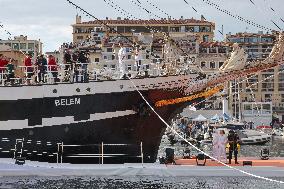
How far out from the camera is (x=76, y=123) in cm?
2527

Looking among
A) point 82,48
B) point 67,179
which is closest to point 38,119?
point 67,179

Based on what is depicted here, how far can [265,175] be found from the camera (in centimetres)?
2378

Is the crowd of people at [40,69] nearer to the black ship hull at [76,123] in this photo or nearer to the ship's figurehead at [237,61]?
the black ship hull at [76,123]

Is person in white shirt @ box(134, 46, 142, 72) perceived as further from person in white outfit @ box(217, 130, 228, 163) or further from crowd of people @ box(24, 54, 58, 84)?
person in white outfit @ box(217, 130, 228, 163)

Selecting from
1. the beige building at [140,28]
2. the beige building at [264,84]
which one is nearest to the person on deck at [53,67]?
the beige building at [140,28]

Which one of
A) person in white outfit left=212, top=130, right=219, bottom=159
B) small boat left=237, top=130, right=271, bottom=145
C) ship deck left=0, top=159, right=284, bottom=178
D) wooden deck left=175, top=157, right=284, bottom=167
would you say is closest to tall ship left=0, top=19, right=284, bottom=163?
ship deck left=0, top=159, right=284, bottom=178

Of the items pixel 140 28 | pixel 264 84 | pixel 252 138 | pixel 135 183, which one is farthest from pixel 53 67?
pixel 264 84

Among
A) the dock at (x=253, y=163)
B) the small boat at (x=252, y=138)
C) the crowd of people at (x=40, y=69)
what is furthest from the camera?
the small boat at (x=252, y=138)

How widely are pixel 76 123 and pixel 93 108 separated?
837mm

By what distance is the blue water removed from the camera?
928 inches

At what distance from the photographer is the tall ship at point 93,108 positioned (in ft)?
82.2

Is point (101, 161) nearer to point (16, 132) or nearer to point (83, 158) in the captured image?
point (83, 158)

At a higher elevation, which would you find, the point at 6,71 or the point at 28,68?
the point at 28,68

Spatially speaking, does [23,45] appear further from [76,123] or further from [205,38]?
[76,123]
